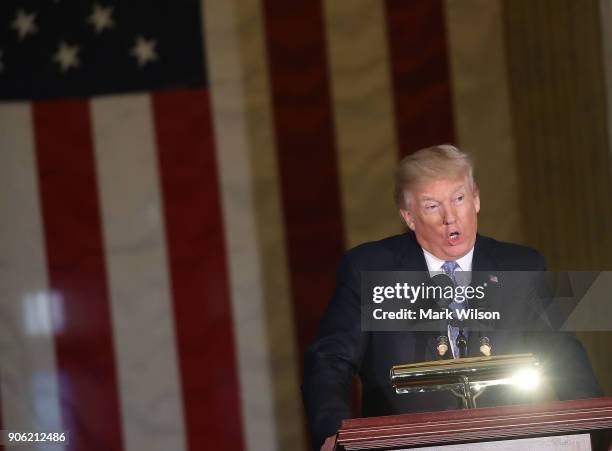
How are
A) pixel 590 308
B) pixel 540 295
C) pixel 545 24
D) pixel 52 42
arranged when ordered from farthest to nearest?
1. pixel 52 42
2. pixel 545 24
3. pixel 540 295
4. pixel 590 308

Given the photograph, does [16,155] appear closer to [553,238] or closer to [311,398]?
[553,238]

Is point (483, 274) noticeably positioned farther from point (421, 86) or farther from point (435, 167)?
point (421, 86)

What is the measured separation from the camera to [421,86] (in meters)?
4.73

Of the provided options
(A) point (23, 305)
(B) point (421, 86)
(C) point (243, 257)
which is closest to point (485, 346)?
(C) point (243, 257)

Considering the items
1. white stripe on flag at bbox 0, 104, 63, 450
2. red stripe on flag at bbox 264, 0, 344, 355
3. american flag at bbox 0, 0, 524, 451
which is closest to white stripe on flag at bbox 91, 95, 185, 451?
american flag at bbox 0, 0, 524, 451

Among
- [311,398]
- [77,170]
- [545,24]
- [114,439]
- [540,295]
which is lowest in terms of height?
[114,439]

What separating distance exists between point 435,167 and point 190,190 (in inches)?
104

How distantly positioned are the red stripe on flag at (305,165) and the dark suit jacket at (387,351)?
2329mm

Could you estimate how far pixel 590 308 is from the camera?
6.58 feet

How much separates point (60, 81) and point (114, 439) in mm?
1609

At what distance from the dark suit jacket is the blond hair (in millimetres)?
183

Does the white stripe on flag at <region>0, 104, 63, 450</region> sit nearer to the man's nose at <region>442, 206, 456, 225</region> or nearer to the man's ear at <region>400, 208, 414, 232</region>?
the man's ear at <region>400, 208, 414, 232</region>

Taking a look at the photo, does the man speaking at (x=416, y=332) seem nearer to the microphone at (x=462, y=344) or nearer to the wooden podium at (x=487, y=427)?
the microphone at (x=462, y=344)

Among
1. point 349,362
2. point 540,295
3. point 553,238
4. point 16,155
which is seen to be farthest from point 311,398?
point 16,155
